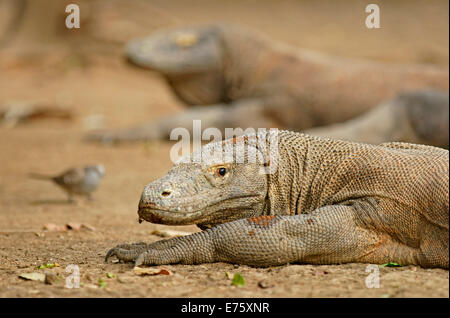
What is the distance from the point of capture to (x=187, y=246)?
3.69 m

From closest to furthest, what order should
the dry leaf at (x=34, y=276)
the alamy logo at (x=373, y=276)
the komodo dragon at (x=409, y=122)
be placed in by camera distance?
1. the alamy logo at (x=373, y=276)
2. the dry leaf at (x=34, y=276)
3. the komodo dragon at (x=409, y=122)

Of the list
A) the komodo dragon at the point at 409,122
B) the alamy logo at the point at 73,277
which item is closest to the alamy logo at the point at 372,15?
the komodo dragon at the point at 409,122

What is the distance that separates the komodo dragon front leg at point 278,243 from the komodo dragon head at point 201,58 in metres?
8.27

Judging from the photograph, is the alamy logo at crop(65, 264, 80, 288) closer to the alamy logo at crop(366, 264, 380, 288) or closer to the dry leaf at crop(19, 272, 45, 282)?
the dry leaf at crop(19, 272, 45, 282)

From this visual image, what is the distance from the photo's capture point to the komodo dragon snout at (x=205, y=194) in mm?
3633

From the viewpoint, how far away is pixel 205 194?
3779mm

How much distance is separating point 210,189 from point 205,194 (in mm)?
49

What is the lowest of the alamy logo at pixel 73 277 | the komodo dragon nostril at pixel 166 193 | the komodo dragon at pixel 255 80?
the alamy logo at pixel 73 277

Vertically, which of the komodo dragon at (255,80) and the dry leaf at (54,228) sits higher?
the komodo dragon at (255,80)

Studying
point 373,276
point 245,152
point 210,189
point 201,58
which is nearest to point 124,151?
point 201,58

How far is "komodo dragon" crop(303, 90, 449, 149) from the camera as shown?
8188 mm

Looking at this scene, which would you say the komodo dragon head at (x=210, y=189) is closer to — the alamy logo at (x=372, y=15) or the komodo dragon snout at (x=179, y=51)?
the komodo dragon snout at (x=179, y=51)

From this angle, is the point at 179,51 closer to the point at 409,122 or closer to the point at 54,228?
the point at 409,122

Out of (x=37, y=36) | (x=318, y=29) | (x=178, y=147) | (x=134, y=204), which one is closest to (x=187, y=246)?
(x=134, y=204)
